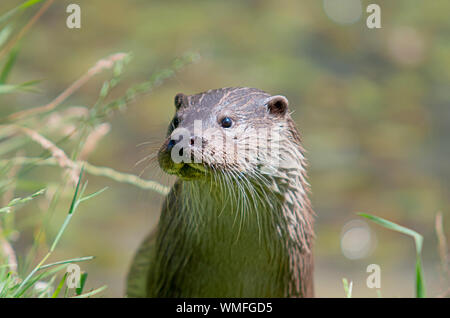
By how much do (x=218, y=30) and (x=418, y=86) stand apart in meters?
1.90

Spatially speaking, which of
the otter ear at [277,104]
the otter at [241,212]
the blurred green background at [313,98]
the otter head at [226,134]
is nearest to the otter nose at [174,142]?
the otter head at [226,134]

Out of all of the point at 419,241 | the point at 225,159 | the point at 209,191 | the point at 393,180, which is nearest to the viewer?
the point at 419,241

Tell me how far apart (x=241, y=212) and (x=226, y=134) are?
304 millimetres

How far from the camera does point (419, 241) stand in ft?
6.42

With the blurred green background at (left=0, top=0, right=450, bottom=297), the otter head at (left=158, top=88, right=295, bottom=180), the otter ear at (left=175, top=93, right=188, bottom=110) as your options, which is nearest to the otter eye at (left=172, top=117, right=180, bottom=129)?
the otter head at (left=158, top=88, right=295, bottom=180)

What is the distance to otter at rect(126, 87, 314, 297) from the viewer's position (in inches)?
91.9

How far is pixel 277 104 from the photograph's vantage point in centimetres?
244

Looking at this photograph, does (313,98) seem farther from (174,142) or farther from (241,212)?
(174,142)

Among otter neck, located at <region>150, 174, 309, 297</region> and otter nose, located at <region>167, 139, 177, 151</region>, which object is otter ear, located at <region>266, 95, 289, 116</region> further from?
otter nose, located at <region>167, 139, 177, 151</region>

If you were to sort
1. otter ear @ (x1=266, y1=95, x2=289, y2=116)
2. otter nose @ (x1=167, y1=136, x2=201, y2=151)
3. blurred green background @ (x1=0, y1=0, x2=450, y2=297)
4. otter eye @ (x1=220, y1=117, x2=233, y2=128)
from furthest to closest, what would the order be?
blurred green background @ (x1=0, y1=0, x2=450, y2=297) < otter ear @ (x1=266, y1=95, x2=289, y2=116) < otter eye @ (x1=220, y1=117, x2=233, y2=128) < otter nose @ (x1=167, y1=136, x2=201, y2=151)

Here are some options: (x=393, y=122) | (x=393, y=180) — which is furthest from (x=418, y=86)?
(x=393, y=180)

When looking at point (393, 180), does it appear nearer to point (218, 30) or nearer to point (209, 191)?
point (218, 30)

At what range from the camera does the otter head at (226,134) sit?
6.93 feet

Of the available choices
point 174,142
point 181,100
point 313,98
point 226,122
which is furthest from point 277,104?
point 313,98
